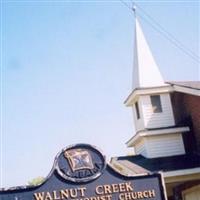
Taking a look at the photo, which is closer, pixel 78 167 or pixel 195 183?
pixel 78 167

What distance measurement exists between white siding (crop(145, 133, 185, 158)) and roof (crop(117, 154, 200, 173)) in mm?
414

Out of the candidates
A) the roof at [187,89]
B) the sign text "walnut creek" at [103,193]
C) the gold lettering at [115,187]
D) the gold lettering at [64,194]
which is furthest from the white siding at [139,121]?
the gold lettering at [64,194]

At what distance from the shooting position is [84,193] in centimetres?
1001

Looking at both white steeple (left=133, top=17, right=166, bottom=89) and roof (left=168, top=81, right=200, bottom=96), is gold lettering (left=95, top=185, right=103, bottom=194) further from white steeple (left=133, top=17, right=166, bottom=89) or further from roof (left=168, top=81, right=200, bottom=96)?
white steeple (left=133, top=17, right=166, bottom=89)

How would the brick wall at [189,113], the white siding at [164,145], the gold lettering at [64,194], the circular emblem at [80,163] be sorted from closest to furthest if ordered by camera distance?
1. the gold lettering at [64,194]
2. the circular emblem at [80,163]
3. the brick wall at [189,113]
4. the white siding at [164,145]

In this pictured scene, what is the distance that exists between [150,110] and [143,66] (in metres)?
2.77

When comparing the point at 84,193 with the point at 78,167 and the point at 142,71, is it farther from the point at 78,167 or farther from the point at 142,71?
the point at 142,71

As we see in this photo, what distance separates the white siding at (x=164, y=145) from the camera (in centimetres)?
1923

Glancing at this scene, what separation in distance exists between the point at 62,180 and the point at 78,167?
53 centimetres

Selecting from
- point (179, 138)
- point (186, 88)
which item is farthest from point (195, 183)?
point (186, 88)

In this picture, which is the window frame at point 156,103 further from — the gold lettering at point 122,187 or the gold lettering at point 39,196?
the gold lettering at point 39,196

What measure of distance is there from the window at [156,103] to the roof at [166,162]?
2656 mm

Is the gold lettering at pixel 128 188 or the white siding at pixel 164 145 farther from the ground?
the white siding at pixel 164 145

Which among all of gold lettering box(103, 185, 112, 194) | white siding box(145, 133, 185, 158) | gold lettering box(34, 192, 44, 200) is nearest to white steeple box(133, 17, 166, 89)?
white siding box(145, 133, 185, 158)
